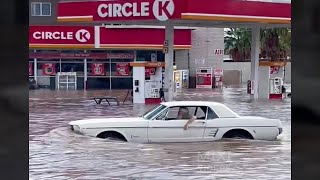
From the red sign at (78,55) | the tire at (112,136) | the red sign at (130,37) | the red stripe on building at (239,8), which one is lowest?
the tire at (112,136)

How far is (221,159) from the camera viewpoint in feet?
40.1

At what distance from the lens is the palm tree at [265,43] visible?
1805 inches

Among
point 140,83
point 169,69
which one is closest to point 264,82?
point 169,69

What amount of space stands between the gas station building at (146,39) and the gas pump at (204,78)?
0.15 meters

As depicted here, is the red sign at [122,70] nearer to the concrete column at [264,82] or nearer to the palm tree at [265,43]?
the palm tree at [265,43]

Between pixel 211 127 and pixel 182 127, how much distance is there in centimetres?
70

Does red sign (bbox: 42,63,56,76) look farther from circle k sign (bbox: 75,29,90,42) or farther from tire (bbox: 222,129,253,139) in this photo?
tire (bbox: 222,129,253,139)

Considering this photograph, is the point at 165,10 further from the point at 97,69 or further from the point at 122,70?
the point at 97,69

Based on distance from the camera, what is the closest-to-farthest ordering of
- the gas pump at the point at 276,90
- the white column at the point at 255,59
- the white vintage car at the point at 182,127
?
the white vintage car at the point at 182,127, the gas pump at the point at 276,90, the white column at the point at 255,59

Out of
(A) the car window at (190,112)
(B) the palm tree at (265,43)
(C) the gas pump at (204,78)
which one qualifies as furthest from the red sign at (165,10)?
(C) the gas pump at (204,78)

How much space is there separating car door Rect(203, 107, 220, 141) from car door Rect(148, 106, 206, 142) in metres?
0.10

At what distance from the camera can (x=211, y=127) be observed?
48.0 ft

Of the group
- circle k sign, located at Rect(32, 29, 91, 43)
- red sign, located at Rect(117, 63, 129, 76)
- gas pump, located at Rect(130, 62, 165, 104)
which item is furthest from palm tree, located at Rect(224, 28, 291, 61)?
circle k sign, located at Rect(32, 29, 91, 43)
